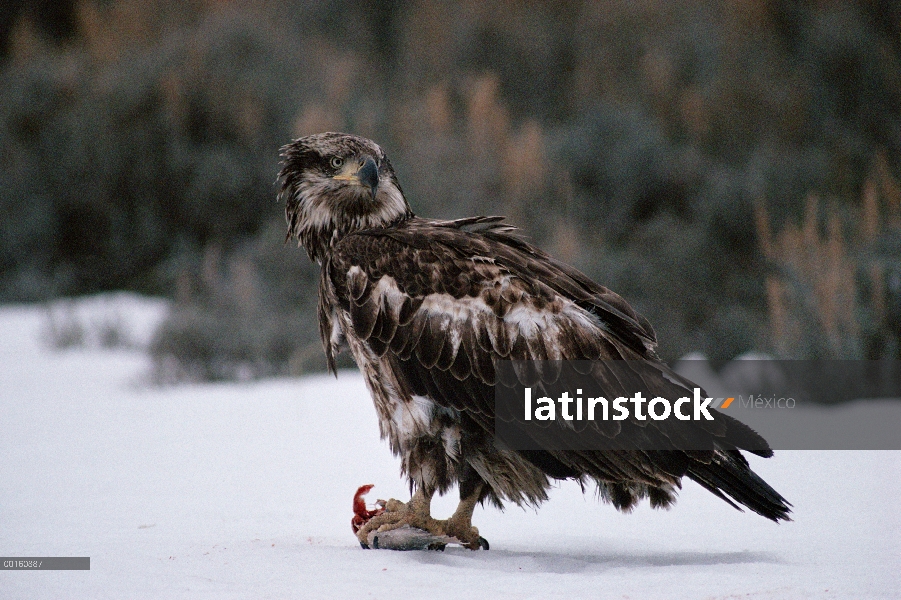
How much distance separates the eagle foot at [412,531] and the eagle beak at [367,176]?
118cm

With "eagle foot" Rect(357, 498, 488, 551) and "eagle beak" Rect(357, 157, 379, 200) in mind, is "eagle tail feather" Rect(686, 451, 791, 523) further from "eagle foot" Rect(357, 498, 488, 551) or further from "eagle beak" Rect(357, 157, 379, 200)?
"eagle beak" Rect(357, 157, 379, 200)

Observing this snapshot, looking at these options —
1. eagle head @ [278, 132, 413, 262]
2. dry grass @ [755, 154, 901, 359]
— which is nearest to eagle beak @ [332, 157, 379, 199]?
eagle head @ [278, 132, 413, 262]

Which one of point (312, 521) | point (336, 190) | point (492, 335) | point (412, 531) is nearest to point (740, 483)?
point (492, 335)

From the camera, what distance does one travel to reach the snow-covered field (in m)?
3.06

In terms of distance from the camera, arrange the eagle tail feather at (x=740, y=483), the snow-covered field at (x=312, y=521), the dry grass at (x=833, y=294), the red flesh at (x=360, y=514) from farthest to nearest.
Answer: the dry grass at (x=833, y=294) < the red flesh at (x=360, y=514) < the eagle tail feather at (x=740, y=483) < the snow-covered field at (x=312, y=521)

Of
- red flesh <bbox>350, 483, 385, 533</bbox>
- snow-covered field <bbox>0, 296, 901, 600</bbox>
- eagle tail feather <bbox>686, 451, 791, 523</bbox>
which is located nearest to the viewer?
snow-covered field <bbox>0, 296, 901, 600</bbox>

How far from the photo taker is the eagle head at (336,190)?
12.3 ft

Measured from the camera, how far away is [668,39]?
16.8 metres

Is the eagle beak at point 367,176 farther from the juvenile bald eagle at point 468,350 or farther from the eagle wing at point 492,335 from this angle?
the eagle wing at point 492,335

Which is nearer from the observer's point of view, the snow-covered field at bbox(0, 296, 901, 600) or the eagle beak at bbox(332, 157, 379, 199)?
the snow-covered field at bbox(0, 296, 901, 600)

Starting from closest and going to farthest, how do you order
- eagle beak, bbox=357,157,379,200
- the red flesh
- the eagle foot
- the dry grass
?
the eagle foot < eagle beak, bbox=357,157,379,200 < the red flesh < the dry grass

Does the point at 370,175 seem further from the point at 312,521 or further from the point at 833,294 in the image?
the point at 833,294

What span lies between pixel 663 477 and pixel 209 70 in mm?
11378

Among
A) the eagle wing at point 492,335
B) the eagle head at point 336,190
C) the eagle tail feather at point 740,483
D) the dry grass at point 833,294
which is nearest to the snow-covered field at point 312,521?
the eagle tail feather at point 740,483
